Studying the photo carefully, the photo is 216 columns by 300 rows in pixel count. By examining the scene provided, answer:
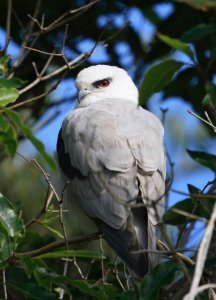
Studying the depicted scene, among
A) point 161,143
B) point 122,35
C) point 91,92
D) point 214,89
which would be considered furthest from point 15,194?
point 214,89

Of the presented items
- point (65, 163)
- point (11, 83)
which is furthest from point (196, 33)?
point (65, 163)

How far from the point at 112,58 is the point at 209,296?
11.7 ft

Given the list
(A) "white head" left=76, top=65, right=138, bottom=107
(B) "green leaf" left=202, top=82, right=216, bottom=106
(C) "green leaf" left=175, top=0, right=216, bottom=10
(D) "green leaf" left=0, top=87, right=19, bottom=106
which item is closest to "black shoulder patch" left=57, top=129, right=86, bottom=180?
(A) "white head" left=76, top=65, right=138, bottom=107

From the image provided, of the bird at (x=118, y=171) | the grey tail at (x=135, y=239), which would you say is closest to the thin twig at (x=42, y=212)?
Answer: the bird at (x=118, y=171)

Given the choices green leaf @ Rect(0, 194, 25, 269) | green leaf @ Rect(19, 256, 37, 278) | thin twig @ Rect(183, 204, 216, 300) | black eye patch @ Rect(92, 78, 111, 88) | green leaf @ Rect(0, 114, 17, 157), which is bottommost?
black eye patch @ Rect(92, 78, 111, 88)

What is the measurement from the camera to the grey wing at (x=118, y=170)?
4.20 metres

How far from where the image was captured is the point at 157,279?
3.40 meters

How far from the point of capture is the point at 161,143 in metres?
4.69

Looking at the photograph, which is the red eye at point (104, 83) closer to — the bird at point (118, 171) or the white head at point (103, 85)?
the white head at point (103, 85)

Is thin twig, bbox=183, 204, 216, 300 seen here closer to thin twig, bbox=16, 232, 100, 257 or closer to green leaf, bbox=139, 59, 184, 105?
green leaf, bbox=139, 59, 184, 105

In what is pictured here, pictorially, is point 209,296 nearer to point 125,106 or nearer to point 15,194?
point 125,106

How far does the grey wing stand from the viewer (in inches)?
165

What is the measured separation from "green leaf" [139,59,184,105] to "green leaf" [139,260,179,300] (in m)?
0.99

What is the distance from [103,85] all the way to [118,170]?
69.7 inches
